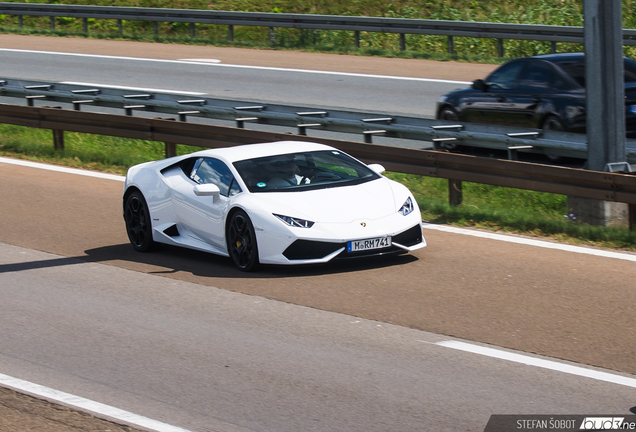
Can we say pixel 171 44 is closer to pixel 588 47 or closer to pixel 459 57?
pixel 459 57

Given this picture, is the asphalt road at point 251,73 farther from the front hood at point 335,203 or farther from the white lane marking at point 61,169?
the front hood at point 335,203

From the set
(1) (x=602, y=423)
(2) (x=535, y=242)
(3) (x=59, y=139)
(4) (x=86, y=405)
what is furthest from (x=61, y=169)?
(1) (x=602, y=423)

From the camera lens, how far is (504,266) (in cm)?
918

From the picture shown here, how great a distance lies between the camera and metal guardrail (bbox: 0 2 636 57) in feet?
79.3

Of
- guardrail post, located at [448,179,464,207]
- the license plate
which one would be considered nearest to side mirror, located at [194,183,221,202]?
the license plate

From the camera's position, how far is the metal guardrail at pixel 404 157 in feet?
34.3

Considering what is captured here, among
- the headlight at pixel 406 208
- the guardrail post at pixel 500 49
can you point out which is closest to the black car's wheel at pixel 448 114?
the headlight at pixel 406 208

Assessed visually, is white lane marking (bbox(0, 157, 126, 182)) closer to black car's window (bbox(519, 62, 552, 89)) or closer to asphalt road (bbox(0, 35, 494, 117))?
asphalt road (bbox(0, 35, 494, 117))

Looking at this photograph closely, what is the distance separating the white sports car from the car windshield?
0.03 feet

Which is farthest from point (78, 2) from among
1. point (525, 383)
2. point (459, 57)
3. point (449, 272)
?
point (525, 383)

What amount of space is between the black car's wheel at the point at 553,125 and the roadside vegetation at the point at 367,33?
37.2 feet

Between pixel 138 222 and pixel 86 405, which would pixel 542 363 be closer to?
pixel 86 405

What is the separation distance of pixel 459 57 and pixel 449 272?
17532 mm

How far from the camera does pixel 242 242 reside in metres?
9.26
